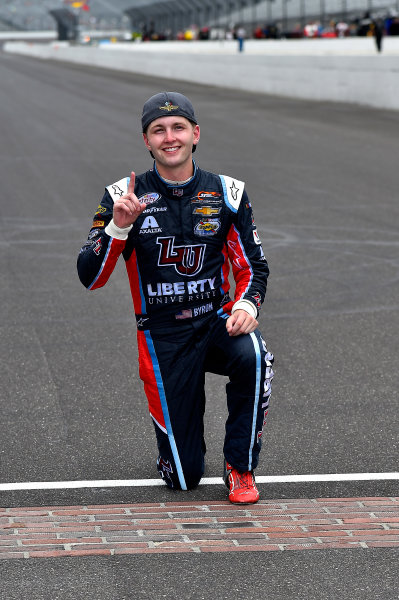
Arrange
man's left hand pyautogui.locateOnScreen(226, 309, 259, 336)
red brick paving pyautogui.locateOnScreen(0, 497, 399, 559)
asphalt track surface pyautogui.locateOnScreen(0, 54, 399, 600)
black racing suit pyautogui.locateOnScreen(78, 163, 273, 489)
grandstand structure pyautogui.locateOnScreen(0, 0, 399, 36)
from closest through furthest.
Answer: asphalt track surface pyautogui.locateOnScreen(0, 54, 399, 600)
red brick paving pyautogui.locateOnScreen(0, 497, 399, 559)
man's left hand pyautogui.locateOnScreen(226, 309, 259, 336)
black racing suit pyautogui.locateOnScreen(78, 163, 273, 489)
grandstand structure pyautogui.locateOnScreen(0, 0, 399, 36)

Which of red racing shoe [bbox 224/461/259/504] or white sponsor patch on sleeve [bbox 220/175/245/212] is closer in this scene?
red racing shoe [bbox 224/461/259/504]

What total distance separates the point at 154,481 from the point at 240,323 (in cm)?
93

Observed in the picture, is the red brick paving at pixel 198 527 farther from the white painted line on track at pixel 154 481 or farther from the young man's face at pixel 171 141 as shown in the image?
the young man's face at pixel 171 141

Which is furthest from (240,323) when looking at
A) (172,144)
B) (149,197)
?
(172,144)

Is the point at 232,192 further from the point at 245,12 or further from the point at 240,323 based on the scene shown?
the point at 245,12

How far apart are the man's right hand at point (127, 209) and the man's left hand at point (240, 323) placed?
61 cm

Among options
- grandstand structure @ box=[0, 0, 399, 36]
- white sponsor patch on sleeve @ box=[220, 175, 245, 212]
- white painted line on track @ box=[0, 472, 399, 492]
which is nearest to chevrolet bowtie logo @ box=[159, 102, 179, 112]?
white sponsor patch on sleeve @ box=[220, 175, 245, 212]

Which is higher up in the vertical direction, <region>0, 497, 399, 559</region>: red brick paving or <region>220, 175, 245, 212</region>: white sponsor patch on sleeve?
<region>220, 175, 245, 212</region>: white sponsor patch on sleeve

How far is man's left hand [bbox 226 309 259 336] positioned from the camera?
4773 millimetres

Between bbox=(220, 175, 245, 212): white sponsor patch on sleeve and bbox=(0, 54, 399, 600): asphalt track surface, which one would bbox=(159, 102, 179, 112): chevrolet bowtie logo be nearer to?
bbox=(220, 175, 245, 212): white sponsor patch on sleeve

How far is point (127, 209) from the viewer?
4551 millimetres

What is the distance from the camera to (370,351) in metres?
7.68

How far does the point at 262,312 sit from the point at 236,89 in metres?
32.8

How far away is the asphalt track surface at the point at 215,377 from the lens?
412 cm
